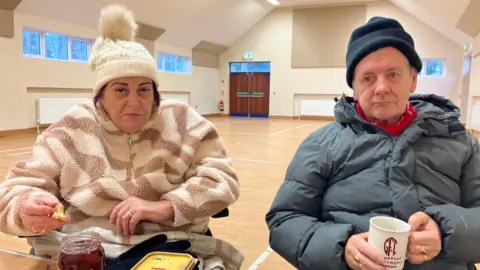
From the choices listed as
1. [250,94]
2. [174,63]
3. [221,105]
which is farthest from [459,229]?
[221,105]

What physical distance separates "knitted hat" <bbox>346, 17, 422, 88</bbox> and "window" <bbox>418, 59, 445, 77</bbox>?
1218 centimetres

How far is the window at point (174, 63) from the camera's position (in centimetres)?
1180

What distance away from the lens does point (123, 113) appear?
1259mm

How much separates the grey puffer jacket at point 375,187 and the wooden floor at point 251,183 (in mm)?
966

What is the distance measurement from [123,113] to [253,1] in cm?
1182

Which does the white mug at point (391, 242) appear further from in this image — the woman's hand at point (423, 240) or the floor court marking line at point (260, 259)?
the floor court marking line at point (260, 259)

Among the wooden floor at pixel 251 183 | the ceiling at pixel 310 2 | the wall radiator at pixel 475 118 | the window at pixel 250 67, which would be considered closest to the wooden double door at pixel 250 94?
the window at pixel 250 67

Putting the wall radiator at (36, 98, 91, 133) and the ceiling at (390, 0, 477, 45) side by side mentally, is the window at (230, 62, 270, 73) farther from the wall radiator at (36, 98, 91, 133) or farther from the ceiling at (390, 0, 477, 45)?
the wall radiator at (36, 98, 91, 133)

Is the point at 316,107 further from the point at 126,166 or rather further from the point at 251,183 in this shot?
the point at 126,166

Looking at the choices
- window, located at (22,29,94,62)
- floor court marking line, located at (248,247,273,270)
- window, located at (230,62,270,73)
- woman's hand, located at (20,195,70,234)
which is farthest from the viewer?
window, located at (230,62,270,73)

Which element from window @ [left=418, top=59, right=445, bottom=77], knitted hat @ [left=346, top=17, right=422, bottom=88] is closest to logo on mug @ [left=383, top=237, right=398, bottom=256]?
knitted hat @ [left=346, top=17, right=422, bottom=88]

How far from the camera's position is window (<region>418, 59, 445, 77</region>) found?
12008mm

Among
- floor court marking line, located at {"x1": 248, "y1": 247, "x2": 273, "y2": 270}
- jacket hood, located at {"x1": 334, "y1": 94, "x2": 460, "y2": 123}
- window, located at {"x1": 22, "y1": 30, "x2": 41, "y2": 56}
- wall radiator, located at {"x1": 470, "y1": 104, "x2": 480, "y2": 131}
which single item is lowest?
floor court marking line, located at {"x1": 248, "y1": 247, "x2": 273, "y2": 270}

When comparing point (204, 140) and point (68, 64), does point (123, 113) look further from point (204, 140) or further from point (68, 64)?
point (68, 64)
